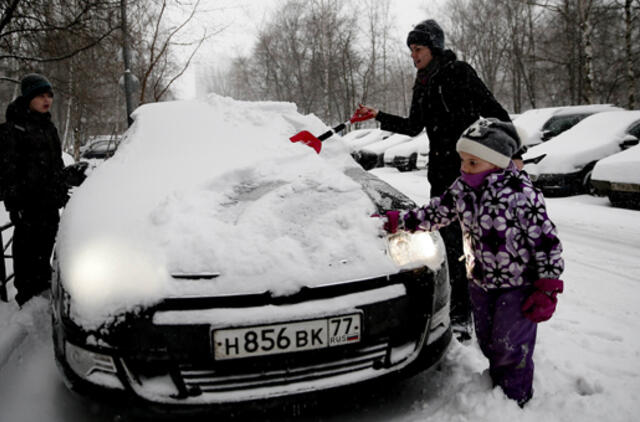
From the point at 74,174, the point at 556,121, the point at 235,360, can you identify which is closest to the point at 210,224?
the point at 235,360

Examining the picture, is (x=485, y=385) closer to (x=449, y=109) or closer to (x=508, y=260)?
(x=508, y=260)

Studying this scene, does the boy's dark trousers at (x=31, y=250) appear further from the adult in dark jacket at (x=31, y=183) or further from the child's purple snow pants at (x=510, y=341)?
the child's purple snow pants at (x=510, y=341)

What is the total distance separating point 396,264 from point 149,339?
Answer: 0.97m

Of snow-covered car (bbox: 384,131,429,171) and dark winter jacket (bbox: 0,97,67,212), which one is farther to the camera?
snow-covered car (bbox: 384,131,429,171)

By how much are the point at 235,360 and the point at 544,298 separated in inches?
45.4

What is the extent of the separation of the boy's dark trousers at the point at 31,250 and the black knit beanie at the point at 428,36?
2963 mm

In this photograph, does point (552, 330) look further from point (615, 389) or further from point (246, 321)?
point (246, 321)

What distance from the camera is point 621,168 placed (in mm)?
Result: 6035

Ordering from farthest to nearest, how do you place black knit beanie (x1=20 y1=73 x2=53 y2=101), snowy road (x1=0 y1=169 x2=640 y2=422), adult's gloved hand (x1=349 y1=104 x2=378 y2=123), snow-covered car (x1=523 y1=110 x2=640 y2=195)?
snow-covered car (x1=523 y1=110 x2=640 y2=195) < black knit beanie (x1=20 y1=73 x2=53 y2=101) < adult's gloved hand (x1=349 y1=104 x2=378 y2=123) < snowy road (x1=0 y1=169 x2=640 y2=422)

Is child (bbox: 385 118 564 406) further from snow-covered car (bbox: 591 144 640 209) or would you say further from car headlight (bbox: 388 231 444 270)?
snow-covered car (bbox: 591 144 640 209)

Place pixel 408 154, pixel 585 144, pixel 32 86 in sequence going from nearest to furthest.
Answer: pixel 32 86 → pixel 585 144 → pixel 408 154

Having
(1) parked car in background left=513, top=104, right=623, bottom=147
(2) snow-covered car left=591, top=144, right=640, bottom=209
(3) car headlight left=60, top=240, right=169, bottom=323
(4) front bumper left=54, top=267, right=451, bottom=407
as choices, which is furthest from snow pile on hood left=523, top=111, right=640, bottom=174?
(3) car headlight left=60, top=240, right=169, bottom=323

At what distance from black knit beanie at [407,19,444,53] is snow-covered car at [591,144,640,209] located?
4.97 m

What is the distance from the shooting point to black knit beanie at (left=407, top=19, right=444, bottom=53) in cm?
249
